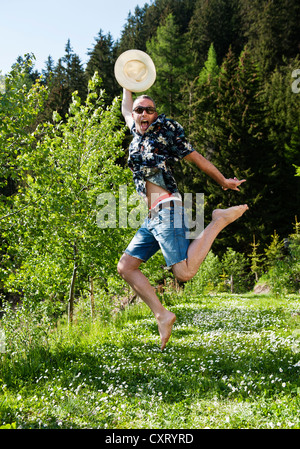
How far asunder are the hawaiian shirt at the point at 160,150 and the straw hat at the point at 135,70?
1.49ft

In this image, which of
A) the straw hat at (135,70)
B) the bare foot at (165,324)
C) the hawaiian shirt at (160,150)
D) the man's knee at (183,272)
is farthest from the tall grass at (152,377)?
the straw hat at (135,70)

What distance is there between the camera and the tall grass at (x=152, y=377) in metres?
2.96

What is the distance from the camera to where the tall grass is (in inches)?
117

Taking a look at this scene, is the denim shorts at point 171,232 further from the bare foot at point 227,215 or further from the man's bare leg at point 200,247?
the bare foot at point 227,215

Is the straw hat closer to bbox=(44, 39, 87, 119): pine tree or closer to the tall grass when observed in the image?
the tall grass

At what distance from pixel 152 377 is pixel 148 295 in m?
1.21

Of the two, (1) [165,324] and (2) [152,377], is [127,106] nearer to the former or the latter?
(1) [165,324]

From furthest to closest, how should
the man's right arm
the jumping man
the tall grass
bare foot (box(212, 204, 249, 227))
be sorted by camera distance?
1. the man's right arm
2. bare foot (box(212, 204, 249, 227))
3. the jumping man
4. the tall grass

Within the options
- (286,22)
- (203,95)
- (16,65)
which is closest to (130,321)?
(16,65)

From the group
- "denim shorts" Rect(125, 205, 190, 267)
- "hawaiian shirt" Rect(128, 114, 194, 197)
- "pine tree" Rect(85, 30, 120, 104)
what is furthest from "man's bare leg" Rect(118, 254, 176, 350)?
"pine tree" Rect(85, 30, 120, 104)

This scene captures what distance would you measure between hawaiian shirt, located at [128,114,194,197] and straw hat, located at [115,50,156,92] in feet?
1.49

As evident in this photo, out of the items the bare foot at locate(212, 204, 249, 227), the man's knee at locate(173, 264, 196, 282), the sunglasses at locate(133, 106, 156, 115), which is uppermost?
the sunglasses at locate(133, 106, 156, 115)

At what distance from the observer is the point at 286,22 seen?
41.5 meters

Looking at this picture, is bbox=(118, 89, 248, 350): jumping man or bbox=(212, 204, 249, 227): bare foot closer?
bbox=(118, 89, 248, 350): jumping man
